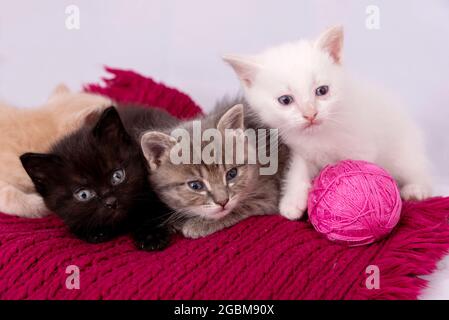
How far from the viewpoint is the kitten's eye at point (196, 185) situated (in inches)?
62.8

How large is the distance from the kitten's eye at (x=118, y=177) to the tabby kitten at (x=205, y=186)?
0.10 metres

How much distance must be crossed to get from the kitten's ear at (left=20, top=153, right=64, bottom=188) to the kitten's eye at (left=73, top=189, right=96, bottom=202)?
0.29 ft

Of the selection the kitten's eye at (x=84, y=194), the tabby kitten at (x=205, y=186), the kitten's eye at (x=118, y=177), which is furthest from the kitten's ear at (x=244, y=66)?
the kitten's eye at (x=84, y=194)

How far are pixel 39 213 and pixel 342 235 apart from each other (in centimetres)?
104

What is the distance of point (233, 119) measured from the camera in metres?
1.68

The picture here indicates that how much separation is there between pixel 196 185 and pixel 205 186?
0.03 meters

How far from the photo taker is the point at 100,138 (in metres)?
1.59

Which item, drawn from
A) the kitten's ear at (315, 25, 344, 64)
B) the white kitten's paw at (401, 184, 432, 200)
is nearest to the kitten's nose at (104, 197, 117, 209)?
the kitten's ear at (315, 25, 344, 64)

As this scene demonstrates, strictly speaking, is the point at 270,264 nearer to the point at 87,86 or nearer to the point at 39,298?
the point at 39,298

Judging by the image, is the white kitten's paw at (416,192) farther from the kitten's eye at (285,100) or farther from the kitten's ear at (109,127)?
the kitten's ear at (109,127)

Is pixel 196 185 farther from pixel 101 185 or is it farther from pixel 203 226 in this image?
pixel 101 185

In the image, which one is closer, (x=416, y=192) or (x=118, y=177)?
(x=118, y=177)

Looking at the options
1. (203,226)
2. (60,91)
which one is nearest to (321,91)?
(203,226)

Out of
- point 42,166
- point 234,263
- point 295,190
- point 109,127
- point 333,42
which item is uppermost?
point 333,42
